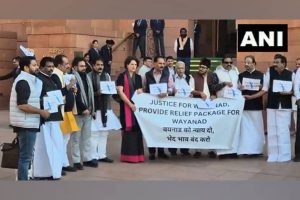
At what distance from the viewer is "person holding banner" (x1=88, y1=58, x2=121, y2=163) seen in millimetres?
8367

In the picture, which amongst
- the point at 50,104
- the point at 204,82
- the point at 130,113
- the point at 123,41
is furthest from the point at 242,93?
the point at 50,104

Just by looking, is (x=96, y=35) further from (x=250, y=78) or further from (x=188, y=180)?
(x=188, y=180)

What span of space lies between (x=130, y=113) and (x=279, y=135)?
2375 mm

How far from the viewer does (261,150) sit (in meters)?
9.06

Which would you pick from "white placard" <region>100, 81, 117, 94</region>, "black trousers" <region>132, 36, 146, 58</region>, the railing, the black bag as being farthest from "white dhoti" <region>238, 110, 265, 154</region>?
the black bag

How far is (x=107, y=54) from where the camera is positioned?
9.82m

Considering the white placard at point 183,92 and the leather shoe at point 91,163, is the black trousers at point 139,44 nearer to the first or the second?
the white placard at point 183,92

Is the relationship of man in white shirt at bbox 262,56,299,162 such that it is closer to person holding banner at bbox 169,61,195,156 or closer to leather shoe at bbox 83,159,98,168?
person holding banner at bbox 169,61,195,156

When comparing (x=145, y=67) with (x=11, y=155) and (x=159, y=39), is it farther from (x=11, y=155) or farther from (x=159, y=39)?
(x=11, y=155)

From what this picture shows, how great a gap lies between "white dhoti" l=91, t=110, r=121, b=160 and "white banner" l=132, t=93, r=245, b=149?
383 mm

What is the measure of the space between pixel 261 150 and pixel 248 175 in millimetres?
1290

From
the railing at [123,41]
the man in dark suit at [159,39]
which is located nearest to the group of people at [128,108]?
the man in dark suit at [159,39]

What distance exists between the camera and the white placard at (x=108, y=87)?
27.4 feet

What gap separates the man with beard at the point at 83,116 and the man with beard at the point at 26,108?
3.85 ft
